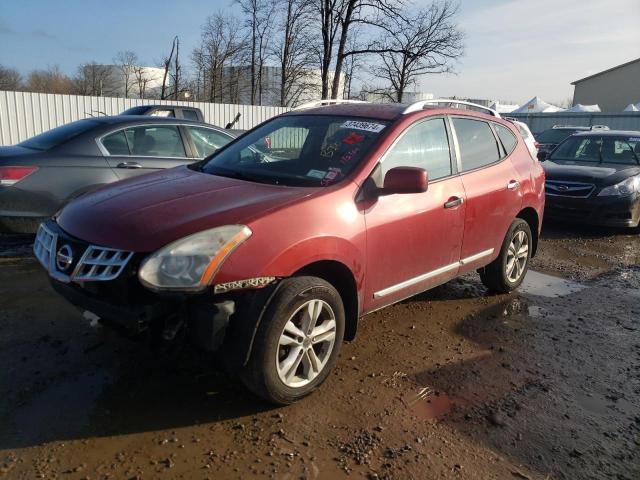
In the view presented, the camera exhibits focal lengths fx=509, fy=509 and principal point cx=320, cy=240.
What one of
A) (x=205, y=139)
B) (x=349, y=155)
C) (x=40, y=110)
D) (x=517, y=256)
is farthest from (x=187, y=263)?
(x=40, y=110)

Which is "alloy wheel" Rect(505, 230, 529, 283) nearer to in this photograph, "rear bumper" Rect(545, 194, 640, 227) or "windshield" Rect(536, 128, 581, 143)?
"rear bumper" Rect(545, 194, 640, 227)

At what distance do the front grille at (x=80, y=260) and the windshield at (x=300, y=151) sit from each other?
3.70ft

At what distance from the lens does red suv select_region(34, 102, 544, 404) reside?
99.8 inches

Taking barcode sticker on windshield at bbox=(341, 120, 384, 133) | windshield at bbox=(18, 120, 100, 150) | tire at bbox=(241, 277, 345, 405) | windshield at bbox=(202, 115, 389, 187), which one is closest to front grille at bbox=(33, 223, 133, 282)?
tire at bbox=(241, 277, 345, 405)

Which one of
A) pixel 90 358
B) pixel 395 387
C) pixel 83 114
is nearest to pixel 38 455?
pixel 90 358

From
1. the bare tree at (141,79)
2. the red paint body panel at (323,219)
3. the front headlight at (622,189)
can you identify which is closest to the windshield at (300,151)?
the red paint body panel at (323,219)

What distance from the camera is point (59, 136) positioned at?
5770 millimetres

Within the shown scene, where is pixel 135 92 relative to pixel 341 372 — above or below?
above

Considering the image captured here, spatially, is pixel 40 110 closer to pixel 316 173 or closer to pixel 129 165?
pixel 129 165

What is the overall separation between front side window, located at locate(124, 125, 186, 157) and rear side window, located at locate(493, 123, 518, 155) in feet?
12.4

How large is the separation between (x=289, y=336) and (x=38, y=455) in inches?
52.2

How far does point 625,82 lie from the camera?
54250 millimetres

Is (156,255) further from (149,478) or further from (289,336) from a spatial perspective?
(149,478)

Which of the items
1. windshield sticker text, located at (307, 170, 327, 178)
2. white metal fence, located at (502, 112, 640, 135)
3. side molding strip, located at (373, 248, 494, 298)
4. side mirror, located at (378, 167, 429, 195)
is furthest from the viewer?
white metal fence, located at (502, 112, 640, 135)
